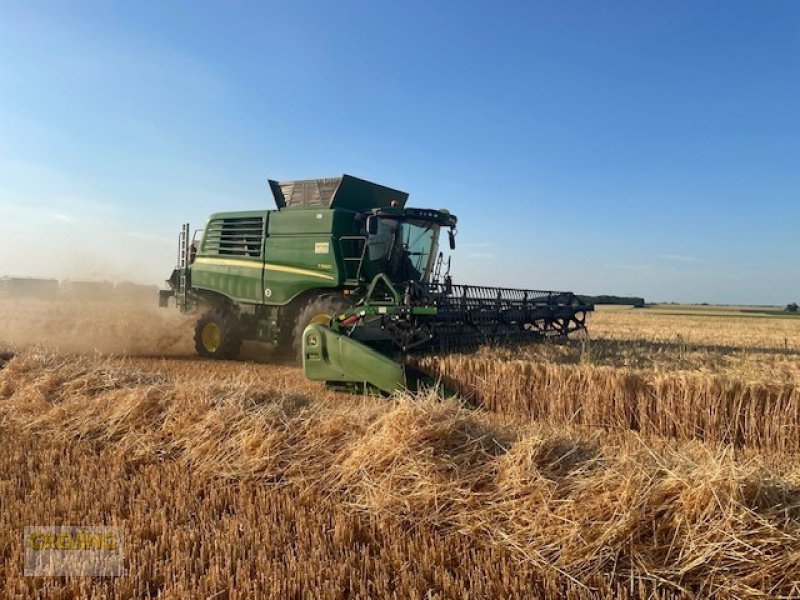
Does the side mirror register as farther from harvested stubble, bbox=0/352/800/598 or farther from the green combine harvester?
harvested stubble, bbox=0/352/800/598

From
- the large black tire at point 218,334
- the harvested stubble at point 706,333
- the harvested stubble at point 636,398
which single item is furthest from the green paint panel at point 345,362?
the harvested stubble at point 706,333

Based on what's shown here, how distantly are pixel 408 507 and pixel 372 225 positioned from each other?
18.2 feet

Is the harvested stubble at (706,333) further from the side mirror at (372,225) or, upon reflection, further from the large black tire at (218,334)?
the large black tire at (218,334)

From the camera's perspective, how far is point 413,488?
3066mm

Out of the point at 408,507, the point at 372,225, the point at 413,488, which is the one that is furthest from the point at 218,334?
the point at 408,507

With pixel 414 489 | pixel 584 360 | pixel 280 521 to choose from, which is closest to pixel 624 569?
pixel 414 489

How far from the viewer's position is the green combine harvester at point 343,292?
21.8ft

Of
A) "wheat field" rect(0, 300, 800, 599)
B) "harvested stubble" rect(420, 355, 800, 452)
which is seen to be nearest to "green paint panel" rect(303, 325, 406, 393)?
"harvested stubble" rect(420, 355, 800, 452)

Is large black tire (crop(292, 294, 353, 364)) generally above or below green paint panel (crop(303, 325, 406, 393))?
above

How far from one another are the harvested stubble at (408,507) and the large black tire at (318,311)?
3883 mm

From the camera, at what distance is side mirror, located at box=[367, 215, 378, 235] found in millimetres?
8016

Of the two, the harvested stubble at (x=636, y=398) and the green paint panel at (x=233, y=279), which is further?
the green paint panel at (x=233, y=279)

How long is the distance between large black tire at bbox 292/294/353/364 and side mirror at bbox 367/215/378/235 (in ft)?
3.47

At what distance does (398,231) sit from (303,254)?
153cm
